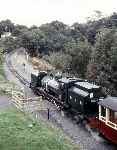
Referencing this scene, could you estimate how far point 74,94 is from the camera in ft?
85.1

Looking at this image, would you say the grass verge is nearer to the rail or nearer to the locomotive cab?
the locomotive cab

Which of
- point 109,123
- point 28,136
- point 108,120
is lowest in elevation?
point 28,136

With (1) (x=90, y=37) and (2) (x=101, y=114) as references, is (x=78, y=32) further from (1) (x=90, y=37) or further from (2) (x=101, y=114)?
(2) (x=101, y=114)

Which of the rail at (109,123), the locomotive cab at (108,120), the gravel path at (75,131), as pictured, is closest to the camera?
the rail at (109,123)

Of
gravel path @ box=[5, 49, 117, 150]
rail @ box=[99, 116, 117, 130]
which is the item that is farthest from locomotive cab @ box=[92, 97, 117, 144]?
gravel path @ box=[5, 49, 117, 150]

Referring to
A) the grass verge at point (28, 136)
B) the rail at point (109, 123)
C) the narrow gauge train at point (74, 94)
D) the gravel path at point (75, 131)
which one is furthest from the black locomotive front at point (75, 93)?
the rail at point (109, 123)

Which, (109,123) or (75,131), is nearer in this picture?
(109,123)

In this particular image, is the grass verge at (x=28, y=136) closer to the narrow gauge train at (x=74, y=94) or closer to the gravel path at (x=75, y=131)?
the gravel path at (x=75, y=131)

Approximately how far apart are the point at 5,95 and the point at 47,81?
Answer: 4.18 m

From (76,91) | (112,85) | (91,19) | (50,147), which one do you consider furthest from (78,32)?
(50,147)

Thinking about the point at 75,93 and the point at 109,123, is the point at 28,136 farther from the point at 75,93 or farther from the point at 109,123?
the point at 75,93

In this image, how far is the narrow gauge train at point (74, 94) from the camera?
79.5 ft

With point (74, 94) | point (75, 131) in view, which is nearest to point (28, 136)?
point (75, 131)

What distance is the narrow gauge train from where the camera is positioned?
24234mm
